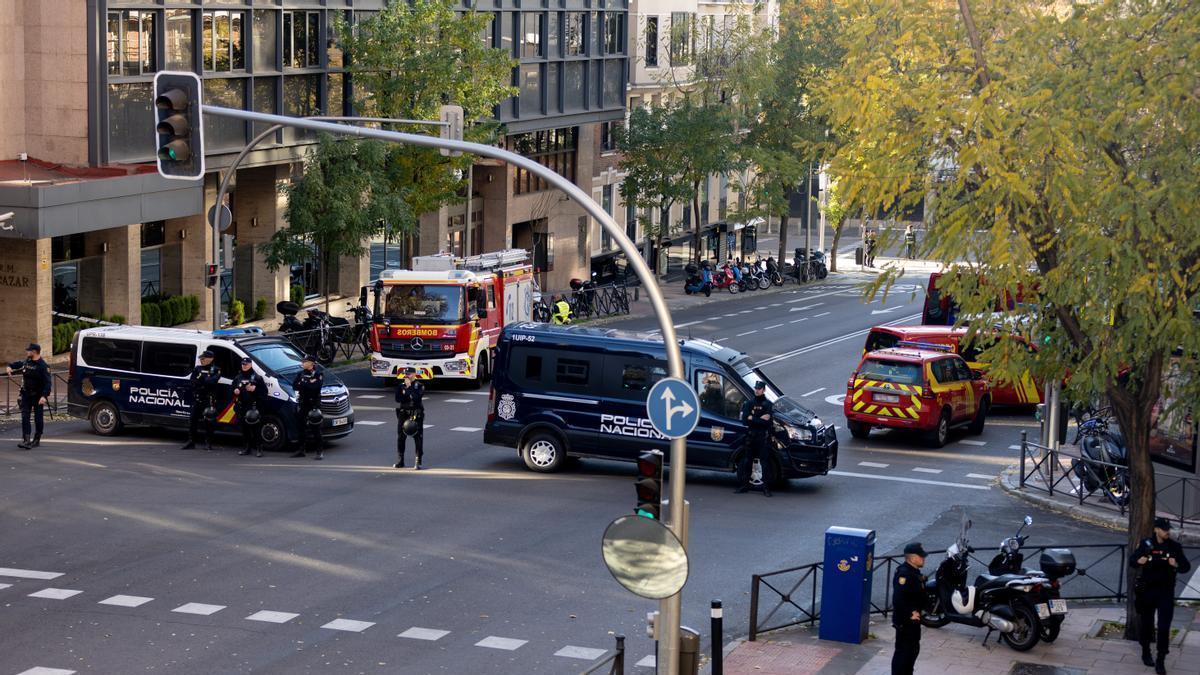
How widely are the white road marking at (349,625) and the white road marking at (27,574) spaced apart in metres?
3.69

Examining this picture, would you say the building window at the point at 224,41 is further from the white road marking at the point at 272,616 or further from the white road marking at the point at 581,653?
the white road marking at the point at 581,653

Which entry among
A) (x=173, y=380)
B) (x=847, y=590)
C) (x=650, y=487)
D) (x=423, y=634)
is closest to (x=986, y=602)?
(x=847, y=590)

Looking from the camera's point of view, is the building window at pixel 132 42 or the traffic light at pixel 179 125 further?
the building window at pixel 132 42

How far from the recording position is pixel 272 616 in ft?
52.5

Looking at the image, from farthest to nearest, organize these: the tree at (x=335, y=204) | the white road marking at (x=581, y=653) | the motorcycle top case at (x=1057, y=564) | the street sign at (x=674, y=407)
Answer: the tree at (x=335, y=204)
the motorcycle top case at (x=1057, y=564)
the white road marking at (x=581, y=653)
the street sign at (x=674, y=407)

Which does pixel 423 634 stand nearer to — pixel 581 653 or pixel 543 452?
pixel 581 653

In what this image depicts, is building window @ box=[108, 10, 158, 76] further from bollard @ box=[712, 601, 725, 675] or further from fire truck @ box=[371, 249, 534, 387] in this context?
bollard @ box=[712, 601, 725, 675]

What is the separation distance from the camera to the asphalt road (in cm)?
1520

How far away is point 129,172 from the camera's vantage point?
113 ft

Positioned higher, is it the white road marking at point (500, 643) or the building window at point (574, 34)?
the building window at point (574, 34)

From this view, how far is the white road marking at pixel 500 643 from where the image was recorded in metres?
15.3

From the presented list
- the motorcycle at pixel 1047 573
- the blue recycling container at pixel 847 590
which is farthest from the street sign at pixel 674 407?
the motorcycle at pixel 1047 573

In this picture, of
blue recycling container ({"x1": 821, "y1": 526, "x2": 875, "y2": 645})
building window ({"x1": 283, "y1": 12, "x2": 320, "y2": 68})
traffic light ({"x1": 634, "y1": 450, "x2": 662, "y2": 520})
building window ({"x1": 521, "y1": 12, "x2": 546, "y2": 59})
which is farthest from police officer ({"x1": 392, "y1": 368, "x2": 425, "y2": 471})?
building window ({"x1": 521, "y1": 12, "x2": 546, "y2": 59})

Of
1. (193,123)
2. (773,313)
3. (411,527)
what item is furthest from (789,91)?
(193,123)
